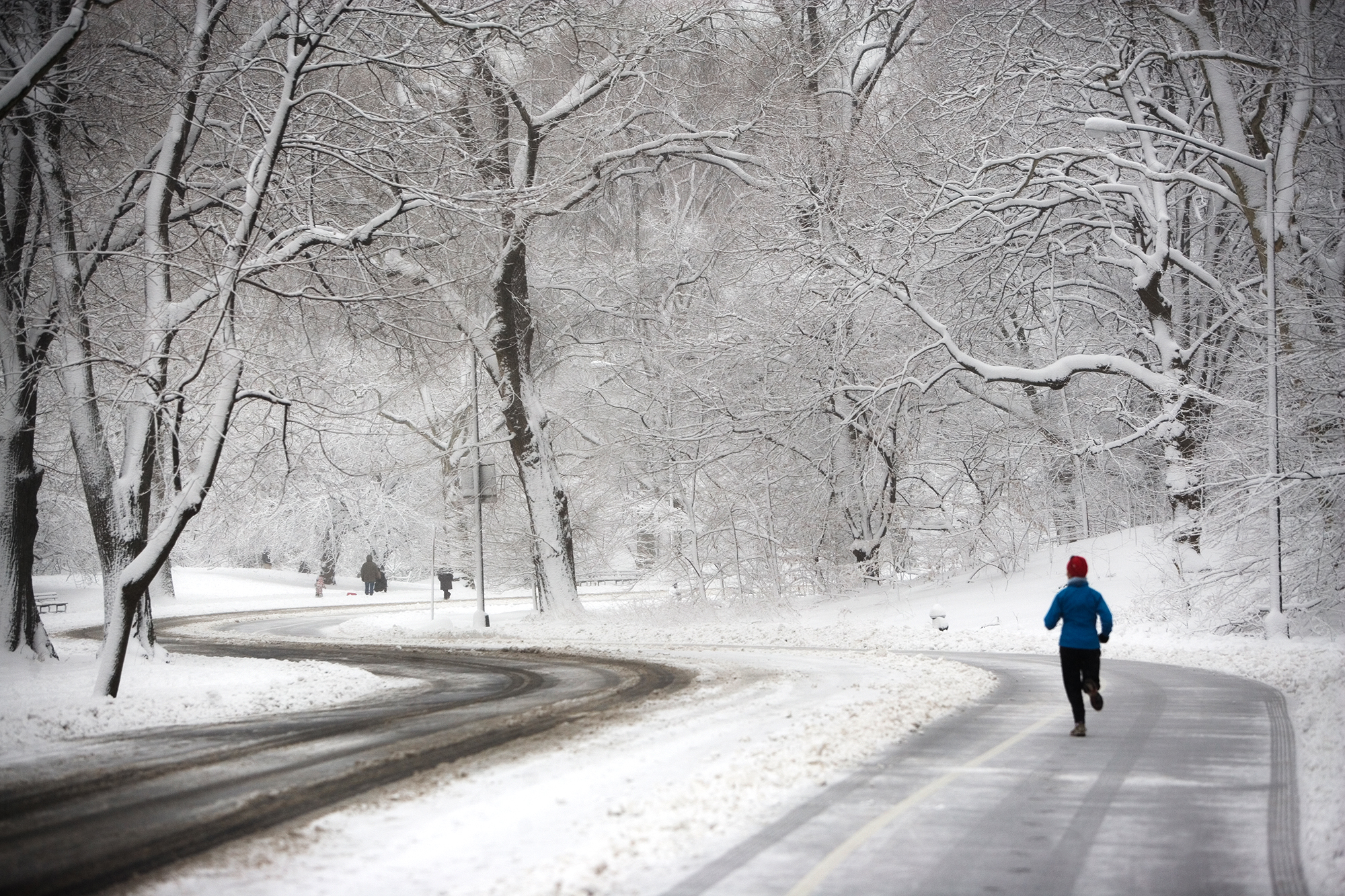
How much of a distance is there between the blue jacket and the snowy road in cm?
83

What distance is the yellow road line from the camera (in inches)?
230

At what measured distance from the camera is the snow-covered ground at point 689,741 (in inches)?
244

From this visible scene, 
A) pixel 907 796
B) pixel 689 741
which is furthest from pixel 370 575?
pixel 907 796

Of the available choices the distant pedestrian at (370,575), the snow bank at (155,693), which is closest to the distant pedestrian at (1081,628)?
the snow bank at (155,693)

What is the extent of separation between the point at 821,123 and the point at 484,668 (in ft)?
52.2

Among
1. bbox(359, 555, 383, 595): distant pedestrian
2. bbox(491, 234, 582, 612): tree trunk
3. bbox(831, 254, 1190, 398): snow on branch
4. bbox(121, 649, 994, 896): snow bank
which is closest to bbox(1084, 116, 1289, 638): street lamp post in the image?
bbox(831, 254, 1190, 398): snow on branch

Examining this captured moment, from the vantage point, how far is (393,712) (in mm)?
12859

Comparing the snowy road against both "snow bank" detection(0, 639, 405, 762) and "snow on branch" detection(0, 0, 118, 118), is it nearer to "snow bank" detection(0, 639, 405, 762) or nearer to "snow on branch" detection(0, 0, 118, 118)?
"snow bank" detection(0, 639, 405, 762)

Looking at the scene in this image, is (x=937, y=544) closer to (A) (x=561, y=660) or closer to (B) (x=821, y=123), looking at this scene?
(B) (x=821, y=123)

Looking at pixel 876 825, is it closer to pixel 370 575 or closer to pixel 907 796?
pixel 907 796

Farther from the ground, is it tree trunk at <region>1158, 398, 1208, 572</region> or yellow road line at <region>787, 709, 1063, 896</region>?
tree trunk at <region>1158, 398, 1208, 572</region>

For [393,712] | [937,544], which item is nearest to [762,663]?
[393,712]

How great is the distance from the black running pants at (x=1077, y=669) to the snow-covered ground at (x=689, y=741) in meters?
1.44

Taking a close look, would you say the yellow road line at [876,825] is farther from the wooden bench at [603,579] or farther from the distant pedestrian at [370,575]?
the distant pedestrian at [370,575]
